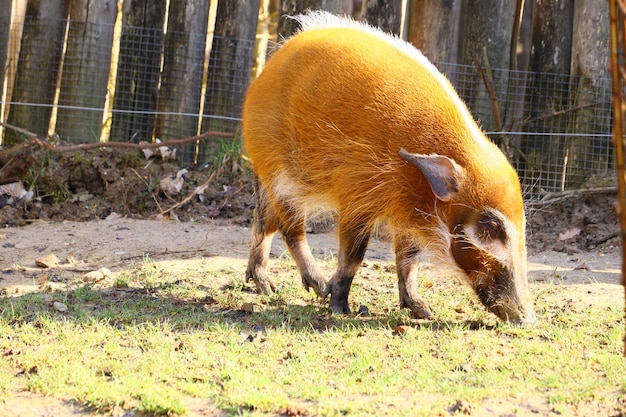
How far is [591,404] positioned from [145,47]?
6046mm

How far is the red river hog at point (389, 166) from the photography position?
4789 millimetres

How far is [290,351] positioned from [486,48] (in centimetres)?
489

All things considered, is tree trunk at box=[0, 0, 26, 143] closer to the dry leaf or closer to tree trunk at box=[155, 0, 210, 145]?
tree trunk at box=[155, 0, 210, 145]

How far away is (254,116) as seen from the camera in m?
5.81

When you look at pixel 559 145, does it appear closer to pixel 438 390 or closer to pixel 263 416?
pixel 438 390

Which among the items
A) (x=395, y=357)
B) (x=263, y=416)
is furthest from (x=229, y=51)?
(x=263, y=416)

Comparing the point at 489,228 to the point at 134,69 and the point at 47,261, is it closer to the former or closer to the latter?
the point at 47,261

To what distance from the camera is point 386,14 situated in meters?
8.36

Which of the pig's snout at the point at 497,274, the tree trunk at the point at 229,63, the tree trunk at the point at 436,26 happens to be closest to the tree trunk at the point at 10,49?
the tree trunk at the point at 229,63

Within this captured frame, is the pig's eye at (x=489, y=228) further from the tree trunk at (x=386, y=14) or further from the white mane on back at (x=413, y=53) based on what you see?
the tree trunk at (x=386, y=14)

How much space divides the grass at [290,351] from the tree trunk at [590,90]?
2.65 metres

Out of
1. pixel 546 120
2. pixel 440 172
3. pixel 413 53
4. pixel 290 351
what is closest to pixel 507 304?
pixel 440 172

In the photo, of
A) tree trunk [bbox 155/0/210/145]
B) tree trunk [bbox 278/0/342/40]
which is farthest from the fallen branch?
tree trunk [bbox 278/0/342/40]

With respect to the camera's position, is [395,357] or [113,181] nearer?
[395,357]
